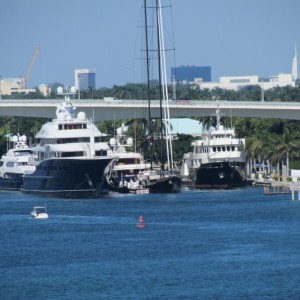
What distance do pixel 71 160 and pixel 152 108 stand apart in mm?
37027

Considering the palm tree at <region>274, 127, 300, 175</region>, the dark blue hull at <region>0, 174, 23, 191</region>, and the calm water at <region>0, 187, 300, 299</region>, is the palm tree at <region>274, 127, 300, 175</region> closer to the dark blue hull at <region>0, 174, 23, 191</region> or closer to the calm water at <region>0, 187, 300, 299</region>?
the dark blue hull at <region>0, 174, 23, 191</region>

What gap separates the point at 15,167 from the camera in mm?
155000

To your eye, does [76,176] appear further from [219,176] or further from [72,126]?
[219,176]

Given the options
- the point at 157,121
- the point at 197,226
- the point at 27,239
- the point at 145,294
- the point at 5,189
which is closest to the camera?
the point at 145,294

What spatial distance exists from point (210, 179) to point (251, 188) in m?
4.90

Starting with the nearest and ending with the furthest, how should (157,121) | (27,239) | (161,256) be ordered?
1. (161,256)
2. (27,239)
3. (157,121)

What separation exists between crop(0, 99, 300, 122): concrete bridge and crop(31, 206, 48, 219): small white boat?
5340 centimetres

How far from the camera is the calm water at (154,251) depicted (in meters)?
76.0

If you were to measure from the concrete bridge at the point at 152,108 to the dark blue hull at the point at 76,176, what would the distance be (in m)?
33.0

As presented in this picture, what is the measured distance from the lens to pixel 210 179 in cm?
15062

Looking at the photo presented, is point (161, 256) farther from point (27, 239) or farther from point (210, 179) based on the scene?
point (210, 179)

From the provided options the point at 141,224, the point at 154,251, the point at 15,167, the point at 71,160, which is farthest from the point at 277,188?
the point at 154,251

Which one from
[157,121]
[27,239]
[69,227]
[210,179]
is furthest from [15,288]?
[157,121]

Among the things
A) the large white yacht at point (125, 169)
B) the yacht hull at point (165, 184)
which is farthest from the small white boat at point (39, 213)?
→ the large white yacht at point (125, 169)
